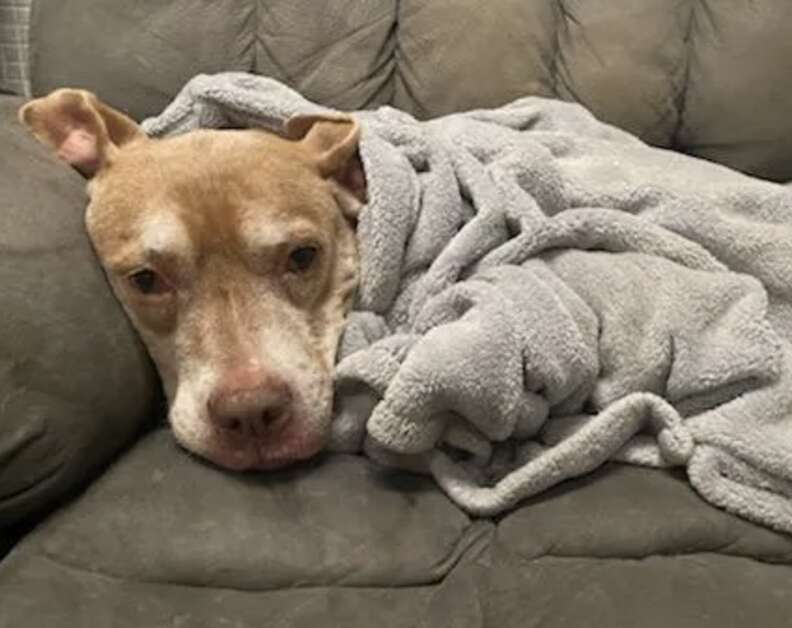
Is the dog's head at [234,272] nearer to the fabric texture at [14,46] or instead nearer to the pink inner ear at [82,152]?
the pink inner ear at [82,152]

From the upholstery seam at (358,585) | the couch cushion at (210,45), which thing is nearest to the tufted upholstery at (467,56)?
the couch cushion at (210,45)

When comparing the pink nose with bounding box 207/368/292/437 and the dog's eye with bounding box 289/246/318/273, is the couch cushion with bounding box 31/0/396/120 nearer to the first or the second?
the dog's eye with bounding box 289/246/318/273

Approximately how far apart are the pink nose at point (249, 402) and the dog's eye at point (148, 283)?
6.3 inches

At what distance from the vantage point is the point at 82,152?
157 centimetres

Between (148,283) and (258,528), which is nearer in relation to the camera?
(258,528)

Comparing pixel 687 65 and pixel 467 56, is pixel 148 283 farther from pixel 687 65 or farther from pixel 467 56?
pixel 687 65

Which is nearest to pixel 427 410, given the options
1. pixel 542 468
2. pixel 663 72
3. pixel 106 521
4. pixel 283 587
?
pixel 542 468

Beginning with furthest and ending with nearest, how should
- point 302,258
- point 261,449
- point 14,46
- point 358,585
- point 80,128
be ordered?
point 14,46 → point 80,128 → point 302,258 → point 261,449 → point 358,585

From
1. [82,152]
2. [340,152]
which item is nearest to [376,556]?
[340,152]

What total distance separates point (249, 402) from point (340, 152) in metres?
0.39

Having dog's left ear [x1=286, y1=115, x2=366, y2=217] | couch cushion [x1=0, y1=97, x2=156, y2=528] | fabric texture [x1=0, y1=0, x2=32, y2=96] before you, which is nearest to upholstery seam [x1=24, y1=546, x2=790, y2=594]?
couch cushion [x1=0, y1=97, x2=156, y2=528]

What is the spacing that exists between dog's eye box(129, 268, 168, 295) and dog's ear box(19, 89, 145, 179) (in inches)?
8.0

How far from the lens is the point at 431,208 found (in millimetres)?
1507

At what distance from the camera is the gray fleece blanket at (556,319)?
1.33 m
